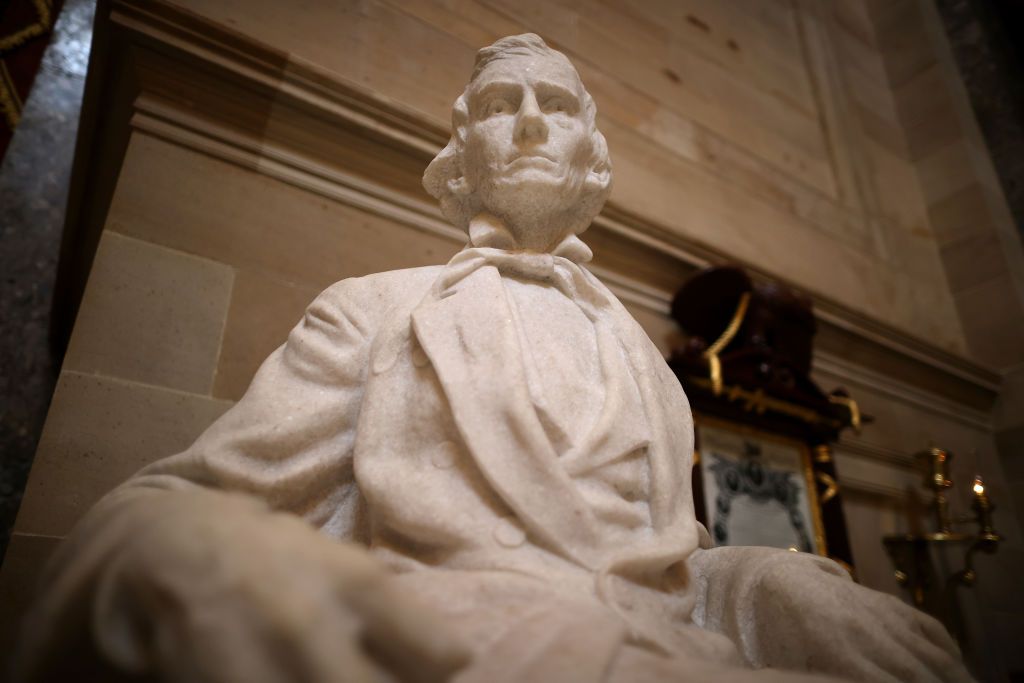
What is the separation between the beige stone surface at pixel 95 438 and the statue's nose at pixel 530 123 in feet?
3.52

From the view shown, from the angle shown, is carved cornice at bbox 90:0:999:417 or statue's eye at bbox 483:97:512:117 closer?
statue's eye at bbox 483:97:512:117

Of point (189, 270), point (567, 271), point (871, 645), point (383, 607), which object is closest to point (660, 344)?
point (567, 271)

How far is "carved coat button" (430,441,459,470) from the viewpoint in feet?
3.37

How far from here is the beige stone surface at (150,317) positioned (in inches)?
68.2

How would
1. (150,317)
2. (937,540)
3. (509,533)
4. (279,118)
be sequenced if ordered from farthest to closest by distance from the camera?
(937,540) < (279,118) < (150,317) < (509,533)

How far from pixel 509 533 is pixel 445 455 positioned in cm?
16

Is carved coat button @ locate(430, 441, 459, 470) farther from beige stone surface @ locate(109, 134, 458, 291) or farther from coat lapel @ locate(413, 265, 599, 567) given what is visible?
beige stone surface @ locate(109, 134, 458, 291)

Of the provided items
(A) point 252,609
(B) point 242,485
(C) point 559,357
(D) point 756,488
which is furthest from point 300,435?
(D) point 756,488

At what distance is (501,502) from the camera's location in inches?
38.9

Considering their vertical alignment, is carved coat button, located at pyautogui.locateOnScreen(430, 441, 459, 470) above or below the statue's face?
below

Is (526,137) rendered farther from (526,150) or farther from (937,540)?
(937,540)

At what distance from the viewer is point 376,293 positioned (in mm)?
1297

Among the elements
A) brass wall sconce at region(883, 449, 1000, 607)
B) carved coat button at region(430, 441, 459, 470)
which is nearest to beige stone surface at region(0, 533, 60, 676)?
carved coat button at region(430, 441, 459, 470)

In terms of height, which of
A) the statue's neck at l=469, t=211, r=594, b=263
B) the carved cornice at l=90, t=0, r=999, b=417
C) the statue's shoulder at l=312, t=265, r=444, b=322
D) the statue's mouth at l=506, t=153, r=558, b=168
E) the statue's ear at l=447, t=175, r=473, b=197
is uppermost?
the carved cornice at l=90, t=0, r=999, b=417
